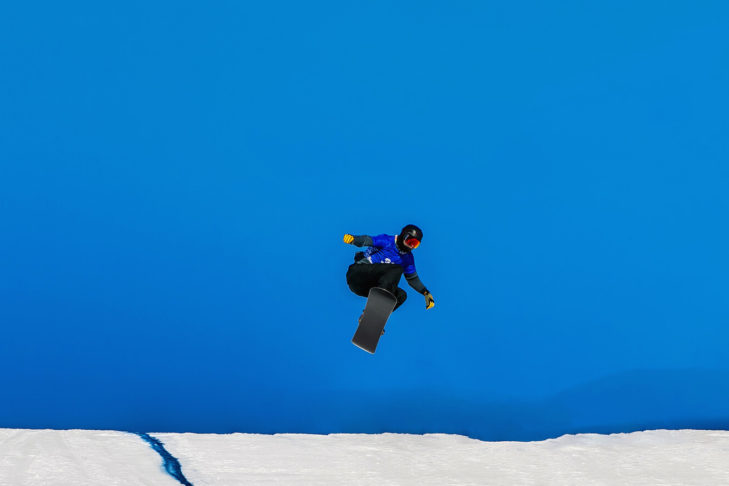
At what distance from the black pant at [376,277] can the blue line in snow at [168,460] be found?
1.14 m

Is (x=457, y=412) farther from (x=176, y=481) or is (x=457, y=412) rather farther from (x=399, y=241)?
(x=176, y=481)

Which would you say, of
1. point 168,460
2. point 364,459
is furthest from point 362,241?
point 168,460

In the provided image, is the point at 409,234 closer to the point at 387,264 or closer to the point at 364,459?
the point at 387,264

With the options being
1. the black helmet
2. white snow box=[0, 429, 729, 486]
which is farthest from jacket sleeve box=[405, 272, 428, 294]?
white snow box=[0, 429, 729, 486]

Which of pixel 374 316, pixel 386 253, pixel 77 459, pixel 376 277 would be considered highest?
pixel 386 253

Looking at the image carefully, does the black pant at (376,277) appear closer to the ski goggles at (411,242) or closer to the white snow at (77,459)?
the ski goggles at (411,242)

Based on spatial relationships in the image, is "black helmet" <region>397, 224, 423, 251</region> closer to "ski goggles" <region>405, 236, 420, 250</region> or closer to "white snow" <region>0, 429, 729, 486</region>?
"ski goggles" <region>405, 236, 420, 250</region>

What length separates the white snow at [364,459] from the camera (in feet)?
11.7

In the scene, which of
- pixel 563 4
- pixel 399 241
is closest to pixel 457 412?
pixel 399 241

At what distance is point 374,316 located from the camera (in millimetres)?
3510

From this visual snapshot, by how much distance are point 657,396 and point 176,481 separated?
2.76 metres

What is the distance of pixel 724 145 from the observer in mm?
4496

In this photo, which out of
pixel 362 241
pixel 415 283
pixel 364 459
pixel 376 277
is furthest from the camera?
pixel 364 459

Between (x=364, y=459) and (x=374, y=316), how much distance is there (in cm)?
89
